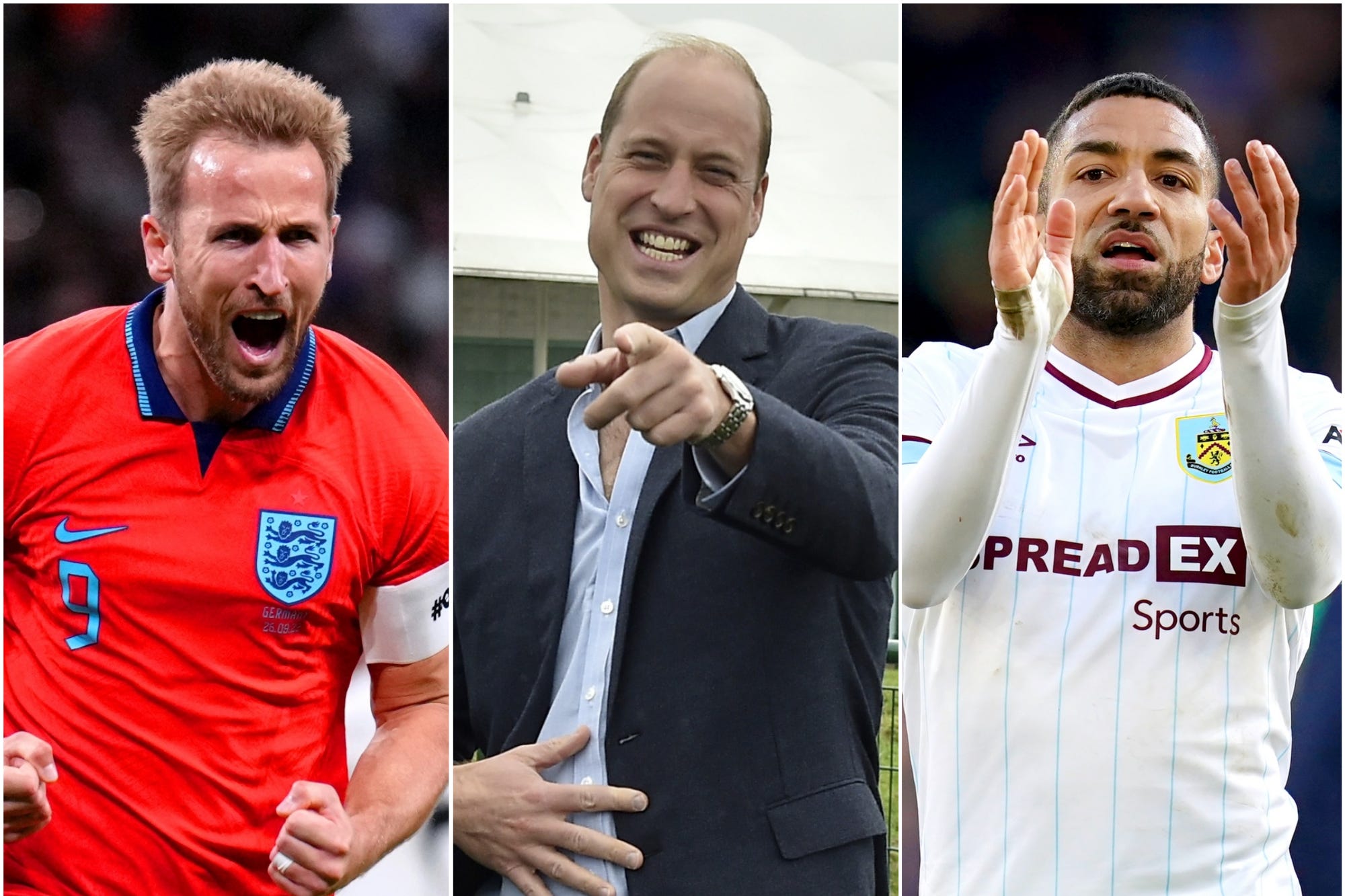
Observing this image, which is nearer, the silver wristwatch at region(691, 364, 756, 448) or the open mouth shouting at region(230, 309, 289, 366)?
the silver wristwatch at region(691, 364, 756, 448)

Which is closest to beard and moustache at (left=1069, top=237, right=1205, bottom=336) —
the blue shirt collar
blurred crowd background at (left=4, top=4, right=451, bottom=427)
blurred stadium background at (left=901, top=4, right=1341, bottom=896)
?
blurred stadium background at (left=901, top=4, right=1341, bottom=896)

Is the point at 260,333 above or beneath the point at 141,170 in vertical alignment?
beneath

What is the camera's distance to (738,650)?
2.30 meters

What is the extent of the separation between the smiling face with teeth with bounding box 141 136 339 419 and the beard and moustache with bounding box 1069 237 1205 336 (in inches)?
51.3

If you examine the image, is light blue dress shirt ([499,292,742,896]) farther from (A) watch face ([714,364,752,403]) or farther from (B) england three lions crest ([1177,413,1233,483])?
(B) england three lions crest ([1177,413,1233,483])

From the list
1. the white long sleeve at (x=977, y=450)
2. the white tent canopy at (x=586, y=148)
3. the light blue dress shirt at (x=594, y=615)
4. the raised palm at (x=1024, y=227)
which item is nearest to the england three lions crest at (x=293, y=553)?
the light blue dress shirt at (x=594, y=615)

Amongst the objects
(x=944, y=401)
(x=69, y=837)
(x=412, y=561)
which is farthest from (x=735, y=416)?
(x=69, y=837)

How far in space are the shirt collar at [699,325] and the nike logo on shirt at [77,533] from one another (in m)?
0.86

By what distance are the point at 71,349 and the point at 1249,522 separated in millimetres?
1960

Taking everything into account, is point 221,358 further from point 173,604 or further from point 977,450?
point 977,450

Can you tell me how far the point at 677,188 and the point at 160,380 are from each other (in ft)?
3.06

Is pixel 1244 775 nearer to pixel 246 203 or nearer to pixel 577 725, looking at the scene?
pixel 577 725

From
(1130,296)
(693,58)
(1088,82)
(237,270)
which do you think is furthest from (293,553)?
(1088,82)

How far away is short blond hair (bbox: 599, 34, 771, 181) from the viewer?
7.86 feet
